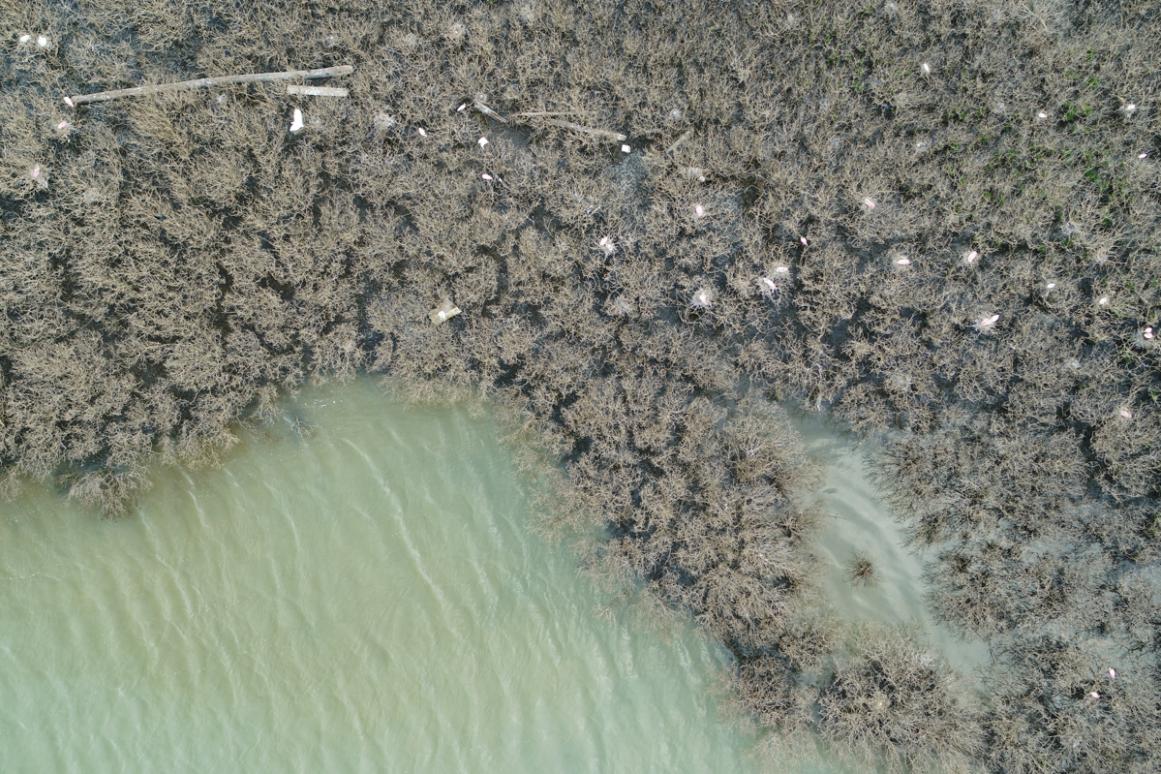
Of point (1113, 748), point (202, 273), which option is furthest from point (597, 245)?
point (1113, 748)

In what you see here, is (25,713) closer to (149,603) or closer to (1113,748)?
(149,603)

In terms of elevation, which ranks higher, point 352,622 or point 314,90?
point 314,90


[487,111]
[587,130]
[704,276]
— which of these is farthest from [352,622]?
Answer: [587,130]

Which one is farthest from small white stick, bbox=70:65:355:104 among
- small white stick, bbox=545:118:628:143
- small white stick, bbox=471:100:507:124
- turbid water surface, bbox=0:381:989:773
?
turbid water surface, bbox=0:381:989:773

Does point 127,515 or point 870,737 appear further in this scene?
point 127,515

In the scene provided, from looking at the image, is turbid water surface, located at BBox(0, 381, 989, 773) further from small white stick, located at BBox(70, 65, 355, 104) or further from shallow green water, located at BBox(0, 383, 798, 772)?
small white stick, located at BBox(70, 65, 355, 104)

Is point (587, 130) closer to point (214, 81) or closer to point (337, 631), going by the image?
point (214, 81)

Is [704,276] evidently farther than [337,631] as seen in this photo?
No

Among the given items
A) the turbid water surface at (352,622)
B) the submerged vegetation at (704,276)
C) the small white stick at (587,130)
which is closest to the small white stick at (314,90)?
the submerged vegetation at (704,276)
